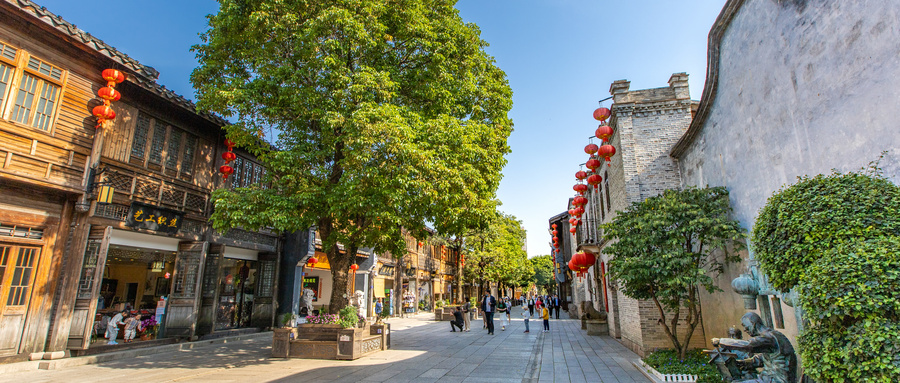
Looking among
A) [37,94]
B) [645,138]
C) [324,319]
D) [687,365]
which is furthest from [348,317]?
[645,138]

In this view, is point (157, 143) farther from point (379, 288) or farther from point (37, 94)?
point (379, 288)

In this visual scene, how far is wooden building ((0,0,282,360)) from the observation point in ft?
28.7

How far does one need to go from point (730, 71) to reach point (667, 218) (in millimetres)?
3068

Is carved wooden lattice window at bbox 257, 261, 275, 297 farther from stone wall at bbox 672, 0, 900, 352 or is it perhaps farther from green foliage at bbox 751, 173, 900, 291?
green foliage at bbox 751, 173, 900, 291

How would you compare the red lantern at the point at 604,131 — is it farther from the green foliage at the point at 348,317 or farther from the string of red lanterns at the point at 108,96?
the string of red lanterns at the point at 108,96

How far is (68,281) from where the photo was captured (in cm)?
950

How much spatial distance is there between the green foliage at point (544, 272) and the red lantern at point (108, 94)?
60.3m

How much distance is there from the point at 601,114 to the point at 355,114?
6.38m

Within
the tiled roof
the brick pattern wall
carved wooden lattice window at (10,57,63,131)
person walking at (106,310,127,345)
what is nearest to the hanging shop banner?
person walking at (106,310,127,345)

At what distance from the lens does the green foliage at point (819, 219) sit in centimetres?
416

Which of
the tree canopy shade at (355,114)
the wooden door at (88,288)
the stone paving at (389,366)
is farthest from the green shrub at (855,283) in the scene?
the wooden door at (88,288)

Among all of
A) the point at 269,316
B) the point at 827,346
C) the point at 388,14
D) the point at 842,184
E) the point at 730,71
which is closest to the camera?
the point at 827,346

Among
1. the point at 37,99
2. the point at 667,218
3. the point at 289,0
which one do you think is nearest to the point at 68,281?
the point at 37,99

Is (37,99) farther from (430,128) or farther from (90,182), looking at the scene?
(430,128)
